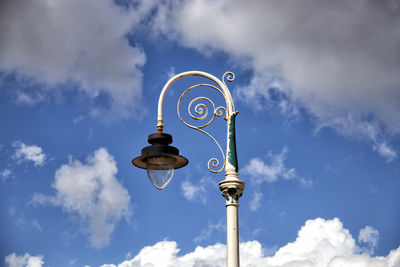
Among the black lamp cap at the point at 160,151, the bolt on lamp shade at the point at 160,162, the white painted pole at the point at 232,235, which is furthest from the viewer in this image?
the bolt on lamp shade at the point at 160,162

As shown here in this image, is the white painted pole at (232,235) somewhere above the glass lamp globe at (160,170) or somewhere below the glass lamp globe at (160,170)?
below

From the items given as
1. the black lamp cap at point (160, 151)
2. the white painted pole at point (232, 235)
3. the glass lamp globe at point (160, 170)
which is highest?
the black lamp cap at point (160, 151)

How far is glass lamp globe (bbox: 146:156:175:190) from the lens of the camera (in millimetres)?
13133

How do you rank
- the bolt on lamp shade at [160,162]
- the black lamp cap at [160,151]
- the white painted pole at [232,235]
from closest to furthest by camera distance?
Result: the white painted pole at [232,235] < the black lamp cap at [160,151] < the bolt on lamp shade at [160,162]

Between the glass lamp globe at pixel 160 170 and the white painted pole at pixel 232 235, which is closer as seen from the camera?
the white painted pole at pixel 232 235

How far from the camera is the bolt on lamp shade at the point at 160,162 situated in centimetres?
1306

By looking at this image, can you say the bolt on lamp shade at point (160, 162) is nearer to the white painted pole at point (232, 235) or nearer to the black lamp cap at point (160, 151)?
the black lamp cap at point (160, 151)

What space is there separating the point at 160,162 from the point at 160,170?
0.48ft

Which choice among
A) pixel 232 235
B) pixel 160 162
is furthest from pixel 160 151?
pixel 232 235

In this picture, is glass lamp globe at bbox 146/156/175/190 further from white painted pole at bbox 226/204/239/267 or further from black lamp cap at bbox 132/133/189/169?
white painted pole at bbox 226/204/239/267

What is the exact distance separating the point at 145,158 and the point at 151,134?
448 mm

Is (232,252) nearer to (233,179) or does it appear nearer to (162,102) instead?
(233,179)

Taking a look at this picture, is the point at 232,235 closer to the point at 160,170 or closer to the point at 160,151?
the point at 160,170

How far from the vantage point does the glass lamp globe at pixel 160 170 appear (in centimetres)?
1313
